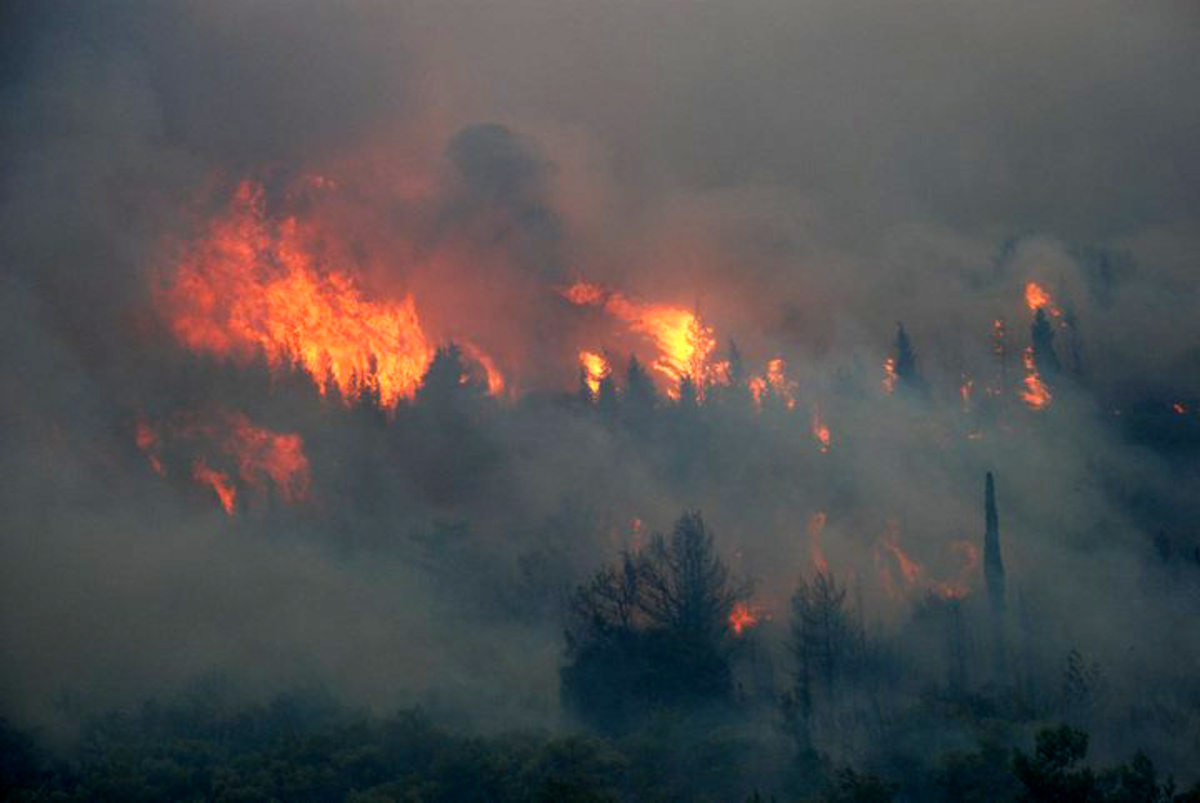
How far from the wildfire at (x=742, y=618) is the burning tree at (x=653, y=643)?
861cm

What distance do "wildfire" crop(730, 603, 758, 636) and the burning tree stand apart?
861 centimetres

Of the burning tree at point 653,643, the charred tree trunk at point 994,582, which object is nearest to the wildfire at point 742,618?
the burning tree at point 653,643

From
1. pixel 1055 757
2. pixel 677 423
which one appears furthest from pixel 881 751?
pixel 677 423

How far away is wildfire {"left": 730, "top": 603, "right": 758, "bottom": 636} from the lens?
342ft

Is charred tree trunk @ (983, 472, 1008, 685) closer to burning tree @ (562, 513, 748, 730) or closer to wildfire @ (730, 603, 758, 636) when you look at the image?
wildfire @ (730, 603, 758, 636)

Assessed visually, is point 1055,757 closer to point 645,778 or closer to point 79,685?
point 645,778

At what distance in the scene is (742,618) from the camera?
107m

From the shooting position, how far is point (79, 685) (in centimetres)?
8844

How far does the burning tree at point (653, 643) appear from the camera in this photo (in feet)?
253

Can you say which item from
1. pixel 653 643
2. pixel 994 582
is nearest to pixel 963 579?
pixel 994 582

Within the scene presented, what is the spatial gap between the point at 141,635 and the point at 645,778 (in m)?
60.9

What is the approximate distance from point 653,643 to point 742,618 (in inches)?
1113

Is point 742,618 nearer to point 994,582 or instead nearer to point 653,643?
point 994,582

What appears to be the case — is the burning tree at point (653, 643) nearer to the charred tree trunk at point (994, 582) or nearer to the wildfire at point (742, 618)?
the wildfire at point (742, 618)
